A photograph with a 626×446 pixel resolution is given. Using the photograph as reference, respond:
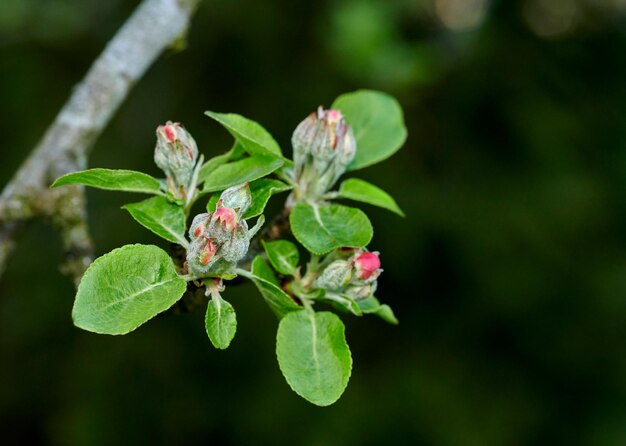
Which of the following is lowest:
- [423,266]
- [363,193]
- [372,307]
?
[423,266]

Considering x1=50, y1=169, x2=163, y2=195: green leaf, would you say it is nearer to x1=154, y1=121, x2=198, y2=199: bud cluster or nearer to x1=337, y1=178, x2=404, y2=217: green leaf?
x1=154, y1=121, x2=198, y2=199: bud cluster

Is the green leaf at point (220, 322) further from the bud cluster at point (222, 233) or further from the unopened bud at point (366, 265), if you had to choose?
the unopened bud at point (366, 265)

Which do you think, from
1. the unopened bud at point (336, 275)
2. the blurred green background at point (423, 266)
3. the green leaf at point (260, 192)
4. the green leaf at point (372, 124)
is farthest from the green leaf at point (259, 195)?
Answer: the blurred green background at point (423, 266)

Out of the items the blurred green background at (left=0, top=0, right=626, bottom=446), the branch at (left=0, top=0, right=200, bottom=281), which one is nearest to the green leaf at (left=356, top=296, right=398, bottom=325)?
the branch at (left=0, top=0, right=200, bottom=281)

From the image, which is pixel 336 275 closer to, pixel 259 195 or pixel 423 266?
pixel 259 195

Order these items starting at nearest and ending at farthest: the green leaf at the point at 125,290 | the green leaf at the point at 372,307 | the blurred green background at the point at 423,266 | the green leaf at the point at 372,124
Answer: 1. the green leaf at the point at 125,290
2. the green leaf at the point at 372,307
3. the green leaf at the point at 372,124
4. the blurred green background at the point at 423,266

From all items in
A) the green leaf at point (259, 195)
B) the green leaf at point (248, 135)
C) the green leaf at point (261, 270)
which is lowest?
the green leaf at point (261, 270)

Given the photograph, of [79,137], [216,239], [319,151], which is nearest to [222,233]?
[216,239]
